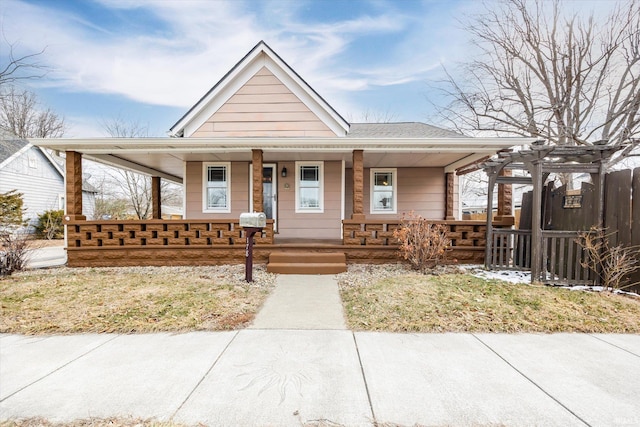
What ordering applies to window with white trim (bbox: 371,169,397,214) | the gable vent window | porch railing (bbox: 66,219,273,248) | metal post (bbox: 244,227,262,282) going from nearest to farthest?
metal post (bbox: 244,227,262,282) < porch railing (bbox: 66,219,273,248) < window with white trim (bbox: 371,169,397,214) < the gable vent window

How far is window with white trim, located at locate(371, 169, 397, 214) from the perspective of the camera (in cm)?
950

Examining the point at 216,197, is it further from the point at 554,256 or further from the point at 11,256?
the point at 554,256

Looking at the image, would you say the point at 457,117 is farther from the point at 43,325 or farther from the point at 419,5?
the point at 43,325

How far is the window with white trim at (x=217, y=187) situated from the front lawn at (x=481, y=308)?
218 inches

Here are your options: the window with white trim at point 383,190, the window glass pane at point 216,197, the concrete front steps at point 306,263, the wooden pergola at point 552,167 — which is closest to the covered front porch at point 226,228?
the concrete front steps at point 306,263

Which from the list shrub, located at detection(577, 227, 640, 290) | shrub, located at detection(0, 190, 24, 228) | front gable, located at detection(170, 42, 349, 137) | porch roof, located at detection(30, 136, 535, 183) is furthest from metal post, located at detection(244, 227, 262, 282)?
shrub, located at detection(0, 190, 24, 228)

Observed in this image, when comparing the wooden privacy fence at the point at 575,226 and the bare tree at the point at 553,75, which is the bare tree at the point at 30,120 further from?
the wooden privacy fence at the point at 575,226

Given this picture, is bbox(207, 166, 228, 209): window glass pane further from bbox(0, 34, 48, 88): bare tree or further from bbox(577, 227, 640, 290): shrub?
bbox(577, 227, 640, 290): shrub

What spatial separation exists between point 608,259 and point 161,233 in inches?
373

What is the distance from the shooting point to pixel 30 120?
20172mm

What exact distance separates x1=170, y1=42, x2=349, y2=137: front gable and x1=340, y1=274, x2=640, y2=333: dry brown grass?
5.47 metres

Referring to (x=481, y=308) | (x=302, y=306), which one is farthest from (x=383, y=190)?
(x=302, y=306)

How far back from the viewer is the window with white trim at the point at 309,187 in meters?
8.80

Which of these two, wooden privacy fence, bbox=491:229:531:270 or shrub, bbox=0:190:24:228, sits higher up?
shrub, bbox=0:190:24:228
